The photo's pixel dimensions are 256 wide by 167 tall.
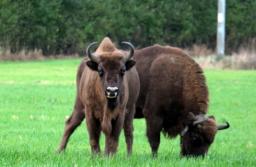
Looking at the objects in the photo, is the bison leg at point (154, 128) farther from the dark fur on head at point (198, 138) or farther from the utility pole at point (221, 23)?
the utility pole at point (221, 23)

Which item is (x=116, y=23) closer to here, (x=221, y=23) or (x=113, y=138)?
(x=221, y=23)

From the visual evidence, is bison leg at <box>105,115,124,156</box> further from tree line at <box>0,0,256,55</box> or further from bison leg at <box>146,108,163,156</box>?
tree line at <box>0,0,256,55</box>

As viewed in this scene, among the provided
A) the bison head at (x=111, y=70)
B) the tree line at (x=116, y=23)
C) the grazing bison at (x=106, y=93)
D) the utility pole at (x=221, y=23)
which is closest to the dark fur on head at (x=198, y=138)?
the grazing bison at (x=106, y=93)

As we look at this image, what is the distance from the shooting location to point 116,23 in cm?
6262

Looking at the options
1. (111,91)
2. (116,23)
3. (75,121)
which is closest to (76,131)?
(75,121)

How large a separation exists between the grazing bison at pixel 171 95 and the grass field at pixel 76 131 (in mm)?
551

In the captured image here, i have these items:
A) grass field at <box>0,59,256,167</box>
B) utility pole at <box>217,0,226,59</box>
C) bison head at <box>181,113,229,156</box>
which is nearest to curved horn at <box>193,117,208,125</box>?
bison head at <box>181,113,229,156</box>

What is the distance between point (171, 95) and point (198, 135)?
1.32 m

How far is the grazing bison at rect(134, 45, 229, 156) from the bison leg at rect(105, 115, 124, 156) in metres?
1.96

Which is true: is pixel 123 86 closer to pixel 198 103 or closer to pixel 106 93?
pixel 106 93

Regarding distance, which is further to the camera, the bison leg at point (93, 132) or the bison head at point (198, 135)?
the bison head at point (198, 135)

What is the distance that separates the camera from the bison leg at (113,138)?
12.1 metres

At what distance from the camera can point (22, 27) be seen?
5975cm

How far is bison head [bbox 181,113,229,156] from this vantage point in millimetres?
13438
